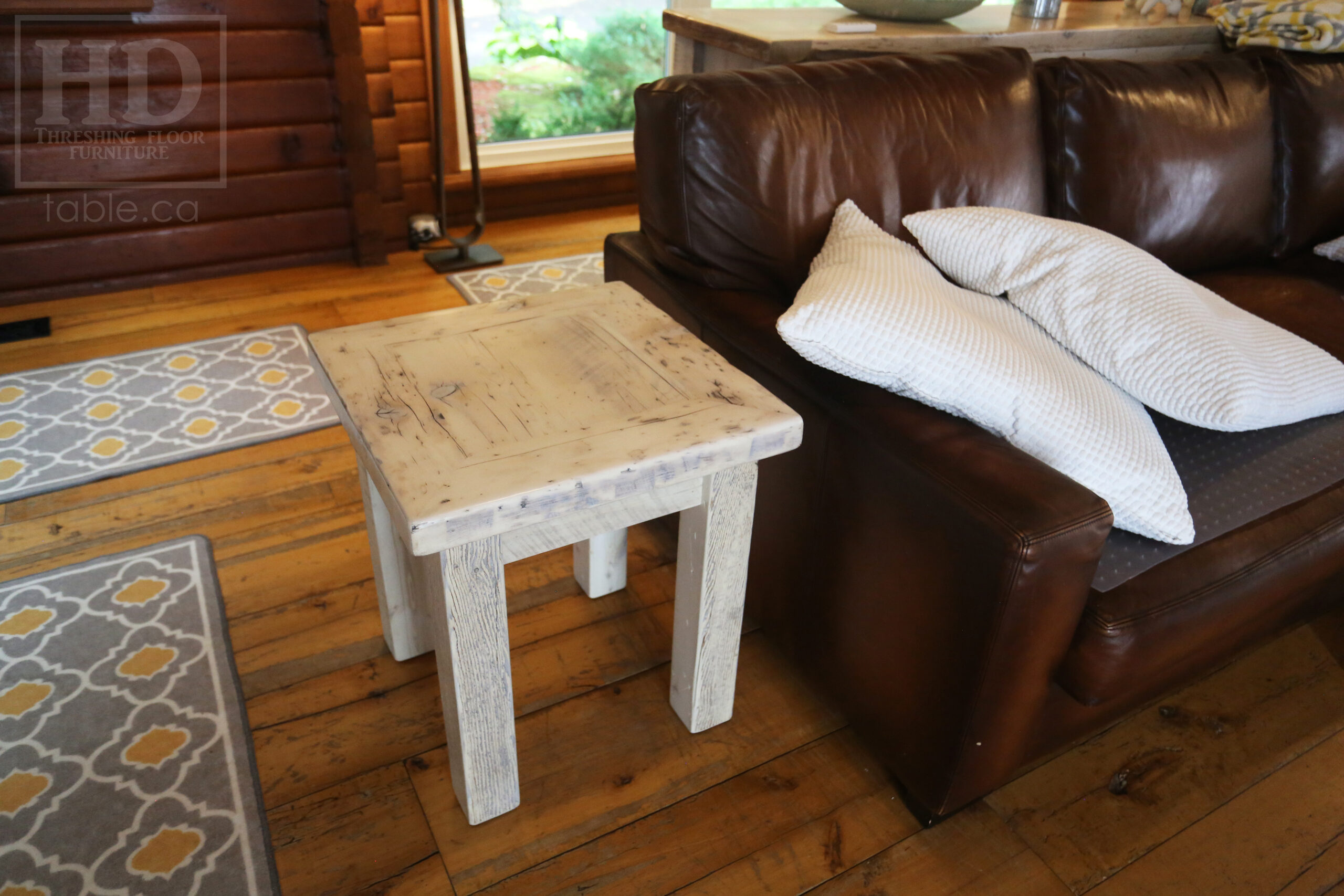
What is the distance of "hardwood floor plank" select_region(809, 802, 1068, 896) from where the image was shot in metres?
1.22

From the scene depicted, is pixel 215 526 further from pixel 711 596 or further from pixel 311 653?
pixel 711 596

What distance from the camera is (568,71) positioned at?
3480 millimetres

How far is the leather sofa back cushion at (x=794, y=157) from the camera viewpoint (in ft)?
4.66

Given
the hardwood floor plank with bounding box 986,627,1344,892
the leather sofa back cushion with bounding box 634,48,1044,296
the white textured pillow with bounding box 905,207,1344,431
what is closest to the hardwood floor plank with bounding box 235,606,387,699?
the leather sofa back cushion with bounding box 634,48,1044,296

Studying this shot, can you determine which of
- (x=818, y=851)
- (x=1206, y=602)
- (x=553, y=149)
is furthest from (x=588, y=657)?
(x=553, y=149)

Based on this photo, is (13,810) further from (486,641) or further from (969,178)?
(969,178)

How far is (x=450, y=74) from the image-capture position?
3.10m

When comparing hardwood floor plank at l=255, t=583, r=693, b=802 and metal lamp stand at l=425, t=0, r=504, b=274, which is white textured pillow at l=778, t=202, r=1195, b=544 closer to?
hardwood floor plank at l=255, t=583, r=693, b=802

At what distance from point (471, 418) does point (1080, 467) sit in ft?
2.51

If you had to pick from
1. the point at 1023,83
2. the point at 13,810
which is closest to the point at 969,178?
the point at 1023,83

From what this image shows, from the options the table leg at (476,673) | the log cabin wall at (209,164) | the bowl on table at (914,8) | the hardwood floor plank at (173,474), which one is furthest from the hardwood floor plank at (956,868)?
the log cabin wall at (209,164)

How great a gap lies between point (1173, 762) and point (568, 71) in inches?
121

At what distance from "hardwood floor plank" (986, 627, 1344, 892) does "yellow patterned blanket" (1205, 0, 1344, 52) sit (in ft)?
4.56

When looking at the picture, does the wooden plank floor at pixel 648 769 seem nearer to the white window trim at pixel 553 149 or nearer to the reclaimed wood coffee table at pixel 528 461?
the reclaimed wood coffee table at pixel 528 461
